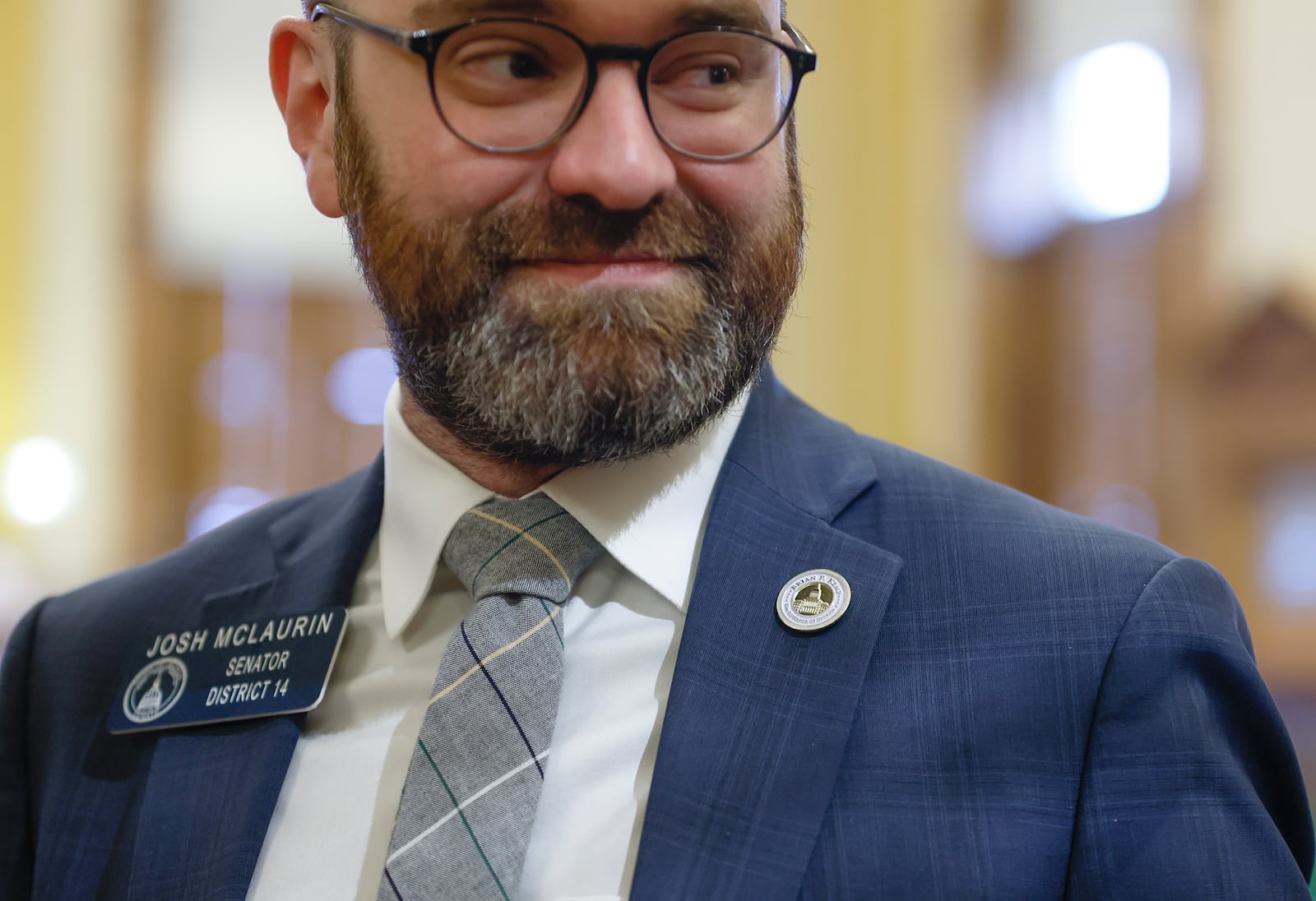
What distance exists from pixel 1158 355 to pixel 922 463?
3.37 m

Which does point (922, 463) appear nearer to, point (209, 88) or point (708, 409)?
point (708, 409)

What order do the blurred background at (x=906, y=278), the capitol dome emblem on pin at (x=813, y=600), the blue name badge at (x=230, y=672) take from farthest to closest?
the blurred background at (x=906, y=278) → the blue name badge at (x=230, y=672) → the capitol dome emblem on pin at (x=813, y=600)

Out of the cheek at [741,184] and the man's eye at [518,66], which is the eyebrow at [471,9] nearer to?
the man's eye at [518,66]

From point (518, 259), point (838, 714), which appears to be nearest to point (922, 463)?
point (838, 714)

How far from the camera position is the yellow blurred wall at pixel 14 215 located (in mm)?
6004

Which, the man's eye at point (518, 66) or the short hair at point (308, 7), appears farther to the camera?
the short hair at point (308, 7)

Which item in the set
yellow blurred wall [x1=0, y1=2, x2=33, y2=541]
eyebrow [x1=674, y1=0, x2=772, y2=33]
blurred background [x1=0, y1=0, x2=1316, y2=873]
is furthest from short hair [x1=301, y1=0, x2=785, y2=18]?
yellow blurred wall [x1=0, y1=2, x2=33, y2=541]

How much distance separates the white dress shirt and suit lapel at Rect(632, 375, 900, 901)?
0.05 meters

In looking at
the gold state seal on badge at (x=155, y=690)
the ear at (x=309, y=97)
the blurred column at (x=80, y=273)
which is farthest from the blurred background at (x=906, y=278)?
the gold state seal on badge at (x=155, y=690)

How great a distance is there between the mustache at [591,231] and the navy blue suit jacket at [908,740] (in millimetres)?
225

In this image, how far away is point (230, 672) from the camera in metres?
1.28

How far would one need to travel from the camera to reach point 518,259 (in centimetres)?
112

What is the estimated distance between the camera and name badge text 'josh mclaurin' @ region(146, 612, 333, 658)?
1.27 metres

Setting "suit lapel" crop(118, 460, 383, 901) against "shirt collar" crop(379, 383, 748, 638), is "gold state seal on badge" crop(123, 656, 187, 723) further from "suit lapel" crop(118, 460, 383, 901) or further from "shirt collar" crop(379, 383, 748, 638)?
"shirt collar" crop(379, 383, 748, 638)
